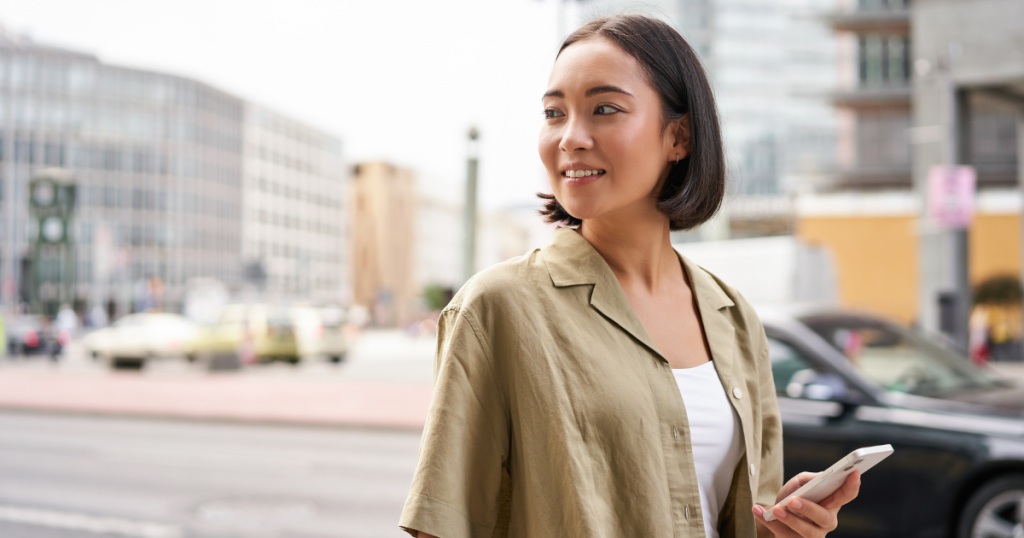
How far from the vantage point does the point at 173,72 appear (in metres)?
82.7

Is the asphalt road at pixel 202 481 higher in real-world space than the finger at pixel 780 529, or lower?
lower

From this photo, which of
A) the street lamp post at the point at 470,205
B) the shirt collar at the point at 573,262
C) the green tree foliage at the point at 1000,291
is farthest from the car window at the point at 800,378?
the green tree foliage at the point at 1000,291

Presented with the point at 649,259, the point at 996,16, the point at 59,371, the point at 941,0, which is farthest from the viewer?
the point at 59,371

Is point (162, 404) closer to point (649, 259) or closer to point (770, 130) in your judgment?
point (649, 259)

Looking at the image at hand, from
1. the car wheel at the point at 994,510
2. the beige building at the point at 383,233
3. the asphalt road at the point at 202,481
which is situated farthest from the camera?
the beige building at the point at 383,233

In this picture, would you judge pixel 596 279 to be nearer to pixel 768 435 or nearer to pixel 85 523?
pixel 768 435

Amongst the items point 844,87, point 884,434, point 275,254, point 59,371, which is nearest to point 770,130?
point 844,87

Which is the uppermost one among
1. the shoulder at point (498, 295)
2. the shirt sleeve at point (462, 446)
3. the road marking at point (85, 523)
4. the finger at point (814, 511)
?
the shoulder at point (498, 295)

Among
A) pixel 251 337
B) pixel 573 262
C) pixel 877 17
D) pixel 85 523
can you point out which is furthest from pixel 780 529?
pixel 877 17

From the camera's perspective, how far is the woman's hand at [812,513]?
1441 millimetres

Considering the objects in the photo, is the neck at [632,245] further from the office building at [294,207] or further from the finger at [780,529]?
the office building at [294,207]

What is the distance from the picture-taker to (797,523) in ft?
4.84

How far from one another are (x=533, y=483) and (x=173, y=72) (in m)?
90.0

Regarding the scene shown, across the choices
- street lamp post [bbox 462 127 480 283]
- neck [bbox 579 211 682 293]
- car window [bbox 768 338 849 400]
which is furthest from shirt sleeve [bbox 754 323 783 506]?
street lamp post [bbox 462 127 480 283]
